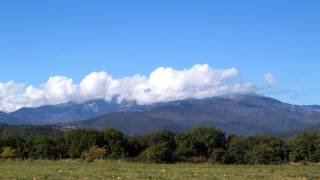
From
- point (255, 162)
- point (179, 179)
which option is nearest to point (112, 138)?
point (255, 162)

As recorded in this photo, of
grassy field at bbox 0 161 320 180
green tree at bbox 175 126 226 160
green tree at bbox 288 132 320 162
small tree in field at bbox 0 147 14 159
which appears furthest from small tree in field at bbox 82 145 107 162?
grassy field at bbox 0 161 320 180

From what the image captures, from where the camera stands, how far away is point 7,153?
112312 millimetres

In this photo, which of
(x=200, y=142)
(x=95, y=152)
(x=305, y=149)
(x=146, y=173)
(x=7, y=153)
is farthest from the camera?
(x=200, y=142)

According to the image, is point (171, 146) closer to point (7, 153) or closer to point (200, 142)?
point (200, 142)

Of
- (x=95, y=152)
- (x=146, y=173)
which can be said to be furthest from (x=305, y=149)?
(x=146, y=173)

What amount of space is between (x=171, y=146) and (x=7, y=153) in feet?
102

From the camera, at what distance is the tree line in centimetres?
10794

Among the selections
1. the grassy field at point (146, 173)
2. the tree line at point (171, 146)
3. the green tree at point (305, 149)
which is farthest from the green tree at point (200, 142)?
the grassy field at point (146, 173)

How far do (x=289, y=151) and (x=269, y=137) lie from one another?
23.1 feet

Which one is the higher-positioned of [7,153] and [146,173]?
[7,153]

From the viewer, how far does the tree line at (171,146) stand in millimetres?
107938

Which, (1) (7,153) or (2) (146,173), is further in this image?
(1) (7,153)

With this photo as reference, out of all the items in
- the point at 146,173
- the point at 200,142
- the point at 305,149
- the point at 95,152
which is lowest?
the point at 146,173

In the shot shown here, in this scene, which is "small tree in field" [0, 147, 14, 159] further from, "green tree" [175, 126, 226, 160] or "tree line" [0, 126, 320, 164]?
"green tree" [175, 126, 226, 160]
